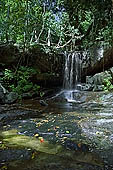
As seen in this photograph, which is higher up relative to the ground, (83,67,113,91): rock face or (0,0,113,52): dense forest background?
(0,0,113,52): dense forest background

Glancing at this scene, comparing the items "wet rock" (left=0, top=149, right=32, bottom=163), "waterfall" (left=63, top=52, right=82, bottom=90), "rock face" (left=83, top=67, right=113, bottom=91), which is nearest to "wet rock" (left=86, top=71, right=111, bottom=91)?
"rock face" (left=83, top=67, right=113, bottom=91)

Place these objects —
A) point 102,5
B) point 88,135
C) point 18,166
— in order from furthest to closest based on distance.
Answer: point 102,5
point 88,135
point 18,166

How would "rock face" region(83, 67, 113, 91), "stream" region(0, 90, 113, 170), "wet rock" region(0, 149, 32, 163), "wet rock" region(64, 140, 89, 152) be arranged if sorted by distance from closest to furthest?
"stream" region(0, 90, 113, 170) → "wet rock" region(0, 149, 32, 163) → "wet rock" region(64, 140, 89, 152) → "rock face" region(83, 67, 113, 91)

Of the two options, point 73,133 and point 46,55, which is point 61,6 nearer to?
point 46,55

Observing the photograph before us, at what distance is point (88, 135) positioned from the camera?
116 inches

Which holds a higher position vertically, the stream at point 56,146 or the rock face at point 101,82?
the rock face at point 101,82

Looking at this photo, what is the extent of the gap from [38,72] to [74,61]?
3.02 m

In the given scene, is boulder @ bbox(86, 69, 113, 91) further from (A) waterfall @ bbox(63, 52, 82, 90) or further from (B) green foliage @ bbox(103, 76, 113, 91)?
(A) waterfall @ bbox(63, 52, 82, 90)

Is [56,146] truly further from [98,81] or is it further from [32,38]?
[32,38]

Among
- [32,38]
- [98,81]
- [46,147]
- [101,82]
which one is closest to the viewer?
[46,147]

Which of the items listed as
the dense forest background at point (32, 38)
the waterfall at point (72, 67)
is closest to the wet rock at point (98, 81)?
the waterfall at point (72, 67)

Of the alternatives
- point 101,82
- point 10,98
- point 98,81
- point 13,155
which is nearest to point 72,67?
point 98,81

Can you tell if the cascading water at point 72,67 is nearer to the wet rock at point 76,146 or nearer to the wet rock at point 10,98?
the wet rock at point 10,98

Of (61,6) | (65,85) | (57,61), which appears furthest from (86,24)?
(65,85)
